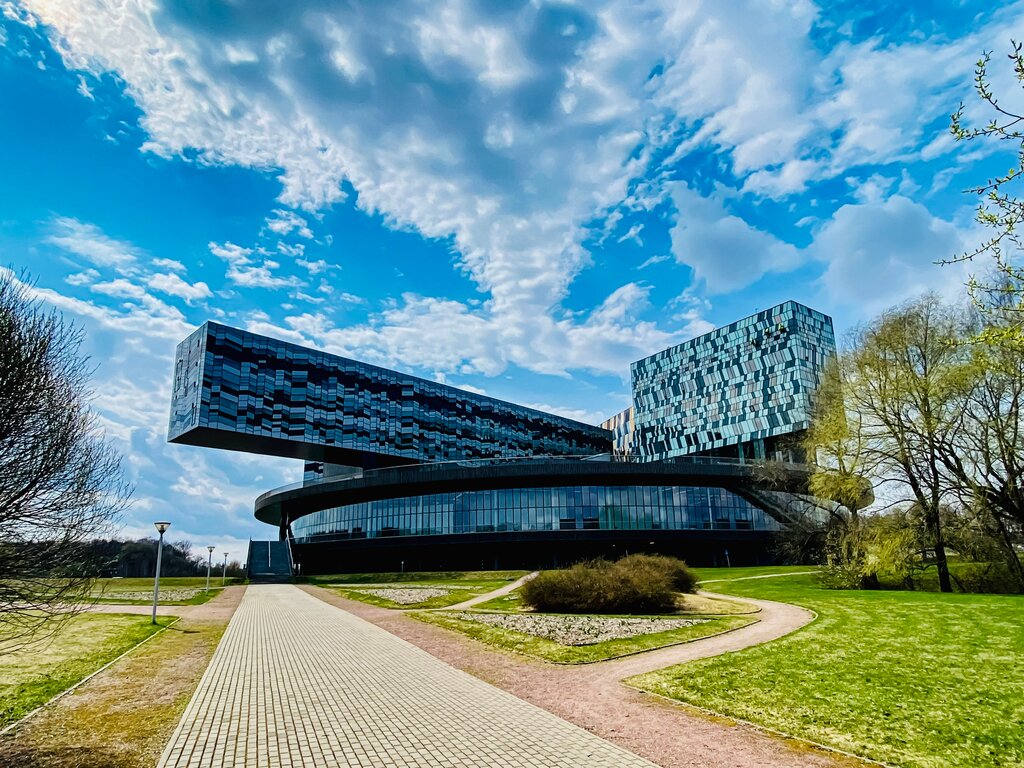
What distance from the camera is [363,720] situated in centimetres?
1041

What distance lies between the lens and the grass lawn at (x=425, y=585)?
113 feet

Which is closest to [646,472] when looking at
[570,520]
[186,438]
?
[570,520]

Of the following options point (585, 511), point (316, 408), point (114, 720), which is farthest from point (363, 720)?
point (316, 408)

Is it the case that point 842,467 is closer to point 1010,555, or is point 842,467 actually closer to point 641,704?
point 1010,555

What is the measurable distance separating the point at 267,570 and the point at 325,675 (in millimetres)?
64183

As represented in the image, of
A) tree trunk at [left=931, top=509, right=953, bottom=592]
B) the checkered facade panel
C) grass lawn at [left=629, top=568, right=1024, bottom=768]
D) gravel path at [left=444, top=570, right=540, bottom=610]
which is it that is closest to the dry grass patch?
grass lawn at [left=629, top=568, right=1024, bottom=768]

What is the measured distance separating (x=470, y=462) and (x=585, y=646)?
53968 millimetres

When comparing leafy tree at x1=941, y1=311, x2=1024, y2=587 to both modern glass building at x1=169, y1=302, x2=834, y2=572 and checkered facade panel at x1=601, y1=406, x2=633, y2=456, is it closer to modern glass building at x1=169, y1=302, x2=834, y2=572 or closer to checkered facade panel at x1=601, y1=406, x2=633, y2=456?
modern glass building at x1=169, y1=302, x2=834, y2=572

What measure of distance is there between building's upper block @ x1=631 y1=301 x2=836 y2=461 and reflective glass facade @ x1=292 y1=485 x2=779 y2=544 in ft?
79.3

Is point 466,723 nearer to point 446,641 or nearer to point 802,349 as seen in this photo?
point 446,641

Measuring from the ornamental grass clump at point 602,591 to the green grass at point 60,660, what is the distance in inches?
577

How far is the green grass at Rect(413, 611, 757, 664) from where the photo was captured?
15833 mm

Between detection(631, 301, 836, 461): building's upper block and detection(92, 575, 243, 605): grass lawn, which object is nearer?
detection(92, 575, 243, 605): grass lawn

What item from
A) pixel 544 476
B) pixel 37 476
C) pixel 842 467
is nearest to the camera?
pixel 37 476
